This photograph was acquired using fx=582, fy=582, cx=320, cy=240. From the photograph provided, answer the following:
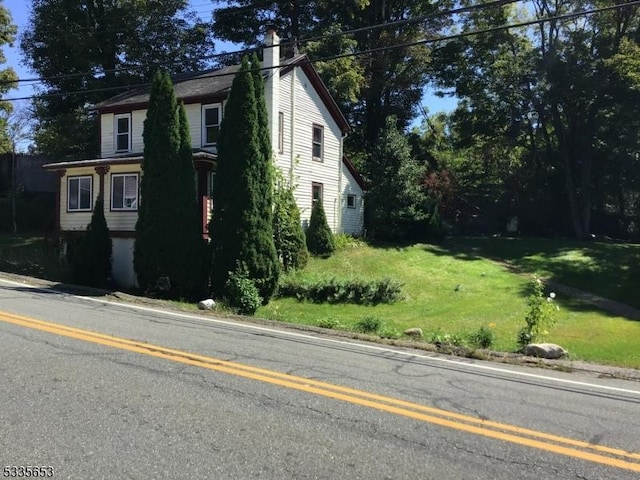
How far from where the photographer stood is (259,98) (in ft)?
62.1

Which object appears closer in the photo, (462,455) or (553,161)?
(462,455)

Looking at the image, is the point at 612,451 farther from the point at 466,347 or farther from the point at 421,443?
the point at 466,347

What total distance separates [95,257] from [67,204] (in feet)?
21.4

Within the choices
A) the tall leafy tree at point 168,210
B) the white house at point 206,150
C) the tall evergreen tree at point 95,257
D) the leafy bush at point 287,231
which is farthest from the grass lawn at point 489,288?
the tall evergreen tree at point 95,257

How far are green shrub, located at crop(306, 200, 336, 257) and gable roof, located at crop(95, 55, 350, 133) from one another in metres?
6.30

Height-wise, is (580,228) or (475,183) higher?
(475,183)

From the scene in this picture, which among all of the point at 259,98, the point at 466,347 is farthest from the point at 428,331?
the point at 259,98

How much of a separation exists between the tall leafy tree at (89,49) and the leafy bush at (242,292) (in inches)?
896

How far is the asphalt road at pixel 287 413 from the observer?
4.42 meters

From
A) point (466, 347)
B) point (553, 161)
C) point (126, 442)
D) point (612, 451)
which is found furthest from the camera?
point (553, 161)

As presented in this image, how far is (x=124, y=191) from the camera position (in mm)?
23781

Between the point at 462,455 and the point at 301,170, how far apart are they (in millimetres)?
23127

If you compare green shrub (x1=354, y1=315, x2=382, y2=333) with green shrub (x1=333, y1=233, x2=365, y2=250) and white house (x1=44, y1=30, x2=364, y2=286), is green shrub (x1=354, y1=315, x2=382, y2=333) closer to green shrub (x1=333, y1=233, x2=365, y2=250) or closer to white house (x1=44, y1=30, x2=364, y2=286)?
white house (x1=44, y1=30, x2=364, y2=286)

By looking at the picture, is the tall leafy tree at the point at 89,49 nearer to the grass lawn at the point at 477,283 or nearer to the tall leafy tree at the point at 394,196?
the grass lawn at the point at 477,283
